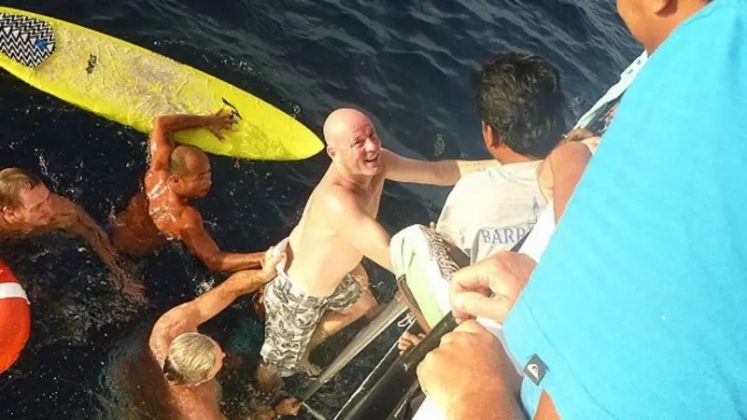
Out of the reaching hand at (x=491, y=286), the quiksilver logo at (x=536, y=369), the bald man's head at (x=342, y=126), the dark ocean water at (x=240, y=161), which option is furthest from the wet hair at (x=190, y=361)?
the quiksilver logo at (x=536, y=369)

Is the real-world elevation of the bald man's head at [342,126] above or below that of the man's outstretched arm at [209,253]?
above

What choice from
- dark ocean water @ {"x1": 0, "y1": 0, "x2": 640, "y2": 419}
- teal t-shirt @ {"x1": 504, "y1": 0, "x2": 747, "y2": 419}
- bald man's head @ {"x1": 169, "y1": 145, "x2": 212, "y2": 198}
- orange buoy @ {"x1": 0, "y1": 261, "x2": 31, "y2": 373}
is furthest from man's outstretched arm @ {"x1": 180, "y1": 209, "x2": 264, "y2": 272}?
teal t-shirt @ {"x1": 504, "y1": 0, "x2": 747, "y2": 419}

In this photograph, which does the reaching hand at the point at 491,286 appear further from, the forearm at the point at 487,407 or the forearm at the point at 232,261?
the forearm at the point at 232,261

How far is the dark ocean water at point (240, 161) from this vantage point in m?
5.05

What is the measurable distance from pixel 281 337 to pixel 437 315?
269 cm

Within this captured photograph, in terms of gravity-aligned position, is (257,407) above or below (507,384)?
below

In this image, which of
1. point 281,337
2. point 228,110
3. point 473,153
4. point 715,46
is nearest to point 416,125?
point 473,153

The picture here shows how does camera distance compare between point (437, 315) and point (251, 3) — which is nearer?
point (437, 315)

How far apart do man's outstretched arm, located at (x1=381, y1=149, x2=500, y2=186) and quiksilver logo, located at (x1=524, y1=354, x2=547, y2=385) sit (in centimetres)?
365

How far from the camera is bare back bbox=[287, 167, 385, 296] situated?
430 cm

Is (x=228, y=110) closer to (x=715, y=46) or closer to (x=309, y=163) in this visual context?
(x=309, y=163)

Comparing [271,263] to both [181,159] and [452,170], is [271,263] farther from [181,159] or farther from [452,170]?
[452,170]

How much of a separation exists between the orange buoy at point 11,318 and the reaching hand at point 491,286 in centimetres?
317

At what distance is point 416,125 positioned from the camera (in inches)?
301
